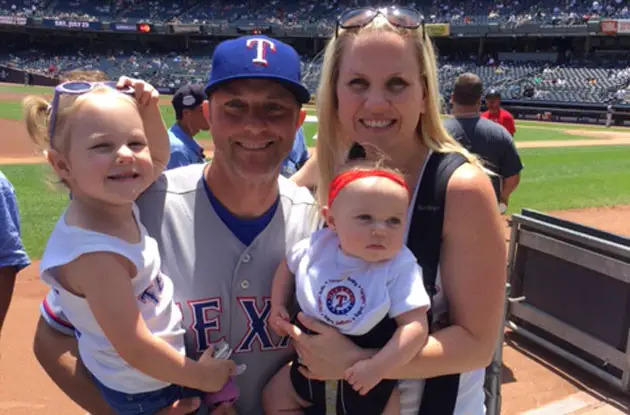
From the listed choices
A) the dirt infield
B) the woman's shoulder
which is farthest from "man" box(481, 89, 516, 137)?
the dirt infield

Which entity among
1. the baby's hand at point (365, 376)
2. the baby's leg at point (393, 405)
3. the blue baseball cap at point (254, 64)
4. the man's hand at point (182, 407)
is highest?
the blue baseball cap at point (254, 64)

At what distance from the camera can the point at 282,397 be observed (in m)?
1.88

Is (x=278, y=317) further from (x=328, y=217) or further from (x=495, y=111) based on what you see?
(x=495, y=111)

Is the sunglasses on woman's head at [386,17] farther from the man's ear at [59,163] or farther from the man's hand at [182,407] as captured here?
the man's hand at [182,407]

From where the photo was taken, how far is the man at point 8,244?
254cm

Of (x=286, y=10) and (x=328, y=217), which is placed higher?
(x=286, y=10)

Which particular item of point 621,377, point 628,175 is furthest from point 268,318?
point 628,175

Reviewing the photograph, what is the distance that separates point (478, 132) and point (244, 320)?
4458 millimetres

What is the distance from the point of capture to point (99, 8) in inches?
2534

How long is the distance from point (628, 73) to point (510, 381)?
137ft

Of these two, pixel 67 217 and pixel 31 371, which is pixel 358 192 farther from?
pixel 31 371

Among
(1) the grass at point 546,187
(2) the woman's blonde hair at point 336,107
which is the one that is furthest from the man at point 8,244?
(1) the grass at point 546,187

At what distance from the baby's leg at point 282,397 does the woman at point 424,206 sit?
15 cm

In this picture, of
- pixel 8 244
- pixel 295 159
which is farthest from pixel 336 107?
pixel 295 159
